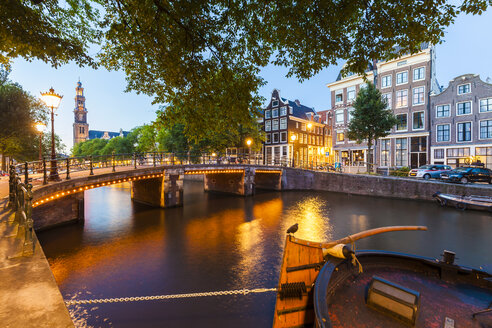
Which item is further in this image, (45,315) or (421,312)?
(421,312)

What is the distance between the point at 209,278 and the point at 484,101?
32946 mm

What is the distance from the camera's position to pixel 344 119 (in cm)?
3447

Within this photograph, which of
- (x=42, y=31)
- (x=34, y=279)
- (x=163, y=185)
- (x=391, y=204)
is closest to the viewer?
(x=34, y=279)

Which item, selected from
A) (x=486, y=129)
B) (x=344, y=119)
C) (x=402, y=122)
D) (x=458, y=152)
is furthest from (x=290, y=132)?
(x=486, y=129)

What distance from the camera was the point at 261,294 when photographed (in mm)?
6379

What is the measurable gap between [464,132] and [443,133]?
1.77m

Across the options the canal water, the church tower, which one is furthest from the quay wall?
the church tower

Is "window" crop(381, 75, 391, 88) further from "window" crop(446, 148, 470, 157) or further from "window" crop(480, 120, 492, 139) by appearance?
"window" crop(446, 148, 470, 157)

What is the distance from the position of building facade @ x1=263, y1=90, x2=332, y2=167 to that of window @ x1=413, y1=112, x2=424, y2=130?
12.0 metres

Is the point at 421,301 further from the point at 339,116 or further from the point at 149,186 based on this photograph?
the point at 339,116

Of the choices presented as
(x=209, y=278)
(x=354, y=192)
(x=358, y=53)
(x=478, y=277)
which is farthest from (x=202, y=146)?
(x=478, y=277)

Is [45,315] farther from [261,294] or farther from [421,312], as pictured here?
[261,294]

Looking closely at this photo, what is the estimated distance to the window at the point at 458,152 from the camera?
25031mm

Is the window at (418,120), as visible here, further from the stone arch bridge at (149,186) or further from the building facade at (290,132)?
the stone arch bridge at (149,186)
